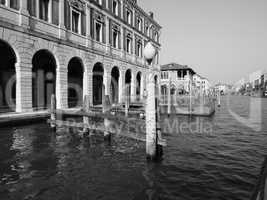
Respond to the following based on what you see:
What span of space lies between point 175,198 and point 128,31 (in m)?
26.9

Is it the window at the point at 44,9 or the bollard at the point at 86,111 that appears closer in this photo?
the bollard at the point at 86,111

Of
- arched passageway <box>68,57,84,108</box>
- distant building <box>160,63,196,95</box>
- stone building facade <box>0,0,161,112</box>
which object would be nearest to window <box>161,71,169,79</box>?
distant building <box>160,63,196,95</box>

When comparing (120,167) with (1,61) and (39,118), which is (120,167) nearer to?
(39,118)

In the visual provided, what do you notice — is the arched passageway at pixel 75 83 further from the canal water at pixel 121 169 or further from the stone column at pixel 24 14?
the canal water at pixel 121 169

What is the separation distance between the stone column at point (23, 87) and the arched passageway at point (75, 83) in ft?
21.4

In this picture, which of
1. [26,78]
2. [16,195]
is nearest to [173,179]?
[16,195]

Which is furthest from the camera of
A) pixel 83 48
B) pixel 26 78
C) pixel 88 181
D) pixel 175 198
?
pixel 83 48

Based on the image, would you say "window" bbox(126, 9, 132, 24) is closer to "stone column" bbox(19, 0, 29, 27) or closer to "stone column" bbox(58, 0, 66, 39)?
"stone column" bbox(58, 0, 66, 39)

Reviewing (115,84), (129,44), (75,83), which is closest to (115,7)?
(129,44)

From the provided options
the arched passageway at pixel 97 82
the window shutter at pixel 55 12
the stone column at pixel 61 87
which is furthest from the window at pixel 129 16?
the stone column at pixel 61 87

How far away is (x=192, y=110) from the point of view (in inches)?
Answer: 776

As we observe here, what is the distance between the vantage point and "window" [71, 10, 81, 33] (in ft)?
61.4

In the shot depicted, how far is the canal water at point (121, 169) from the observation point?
4.91 meters

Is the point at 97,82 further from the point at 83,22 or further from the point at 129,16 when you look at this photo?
the point at 129,16
